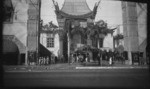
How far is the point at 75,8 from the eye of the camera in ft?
101

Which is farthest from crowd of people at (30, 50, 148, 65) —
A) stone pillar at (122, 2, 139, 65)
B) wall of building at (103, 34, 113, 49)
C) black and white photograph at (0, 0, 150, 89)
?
wall of building at (103, 34, 113, 49)

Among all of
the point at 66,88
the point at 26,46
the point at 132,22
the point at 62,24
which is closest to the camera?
the point at 66,88

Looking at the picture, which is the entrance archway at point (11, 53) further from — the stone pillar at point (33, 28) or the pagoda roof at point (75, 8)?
the pagoda roof at point (75, 8)

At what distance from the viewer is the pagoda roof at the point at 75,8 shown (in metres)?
29.9

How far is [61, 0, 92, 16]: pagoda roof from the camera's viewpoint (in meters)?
29.9

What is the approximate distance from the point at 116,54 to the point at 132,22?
5608mm

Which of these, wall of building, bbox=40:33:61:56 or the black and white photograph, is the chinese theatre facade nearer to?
the black and white photograph

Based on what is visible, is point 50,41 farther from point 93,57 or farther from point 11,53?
point 93,57

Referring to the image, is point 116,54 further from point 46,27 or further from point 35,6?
point 35,6

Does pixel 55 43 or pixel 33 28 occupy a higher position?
pixel 33 28

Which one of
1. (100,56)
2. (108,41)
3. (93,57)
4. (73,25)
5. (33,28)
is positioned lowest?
(93,57)

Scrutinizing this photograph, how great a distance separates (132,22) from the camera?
914 inches

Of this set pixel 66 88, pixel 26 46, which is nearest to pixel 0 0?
pixel 66 88

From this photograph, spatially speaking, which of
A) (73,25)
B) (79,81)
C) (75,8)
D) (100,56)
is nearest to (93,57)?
(100,56)
